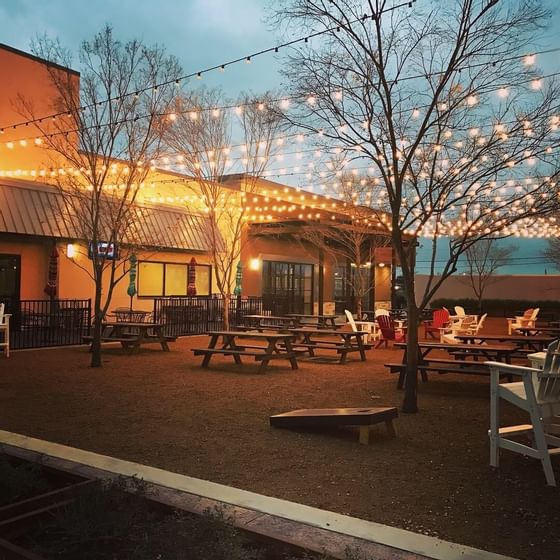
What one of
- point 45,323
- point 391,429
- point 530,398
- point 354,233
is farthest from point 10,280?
point 530,398

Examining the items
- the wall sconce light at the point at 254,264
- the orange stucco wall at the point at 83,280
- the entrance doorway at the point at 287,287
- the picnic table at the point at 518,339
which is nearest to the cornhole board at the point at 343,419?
the picnic table at the point at 518,339

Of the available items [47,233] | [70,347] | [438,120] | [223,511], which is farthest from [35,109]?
[223,511]

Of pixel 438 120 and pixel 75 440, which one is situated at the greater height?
pixel 438 120

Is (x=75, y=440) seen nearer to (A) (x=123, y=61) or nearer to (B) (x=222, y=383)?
(B) (x=222, y=383)

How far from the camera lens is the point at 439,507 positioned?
13.0 ft

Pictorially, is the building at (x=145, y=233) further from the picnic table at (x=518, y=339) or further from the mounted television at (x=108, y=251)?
the picnic table at (x=518, y=339)

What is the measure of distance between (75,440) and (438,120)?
547cm

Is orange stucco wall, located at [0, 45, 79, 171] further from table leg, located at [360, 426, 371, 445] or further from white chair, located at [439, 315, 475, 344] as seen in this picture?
table leg, located at [360, 426, 371, 445]

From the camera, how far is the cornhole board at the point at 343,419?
18.2 feet

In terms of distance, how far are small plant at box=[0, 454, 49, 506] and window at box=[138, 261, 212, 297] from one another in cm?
1636

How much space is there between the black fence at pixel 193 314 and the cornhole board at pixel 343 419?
1134 cm

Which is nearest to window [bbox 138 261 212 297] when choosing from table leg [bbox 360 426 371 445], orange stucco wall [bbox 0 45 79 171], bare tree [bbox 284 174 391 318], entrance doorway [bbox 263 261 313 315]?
entrance doorway [bbox 263 261 313 315]

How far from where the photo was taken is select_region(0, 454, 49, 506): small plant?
12.4ft

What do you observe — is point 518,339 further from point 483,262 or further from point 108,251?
point 483,262
